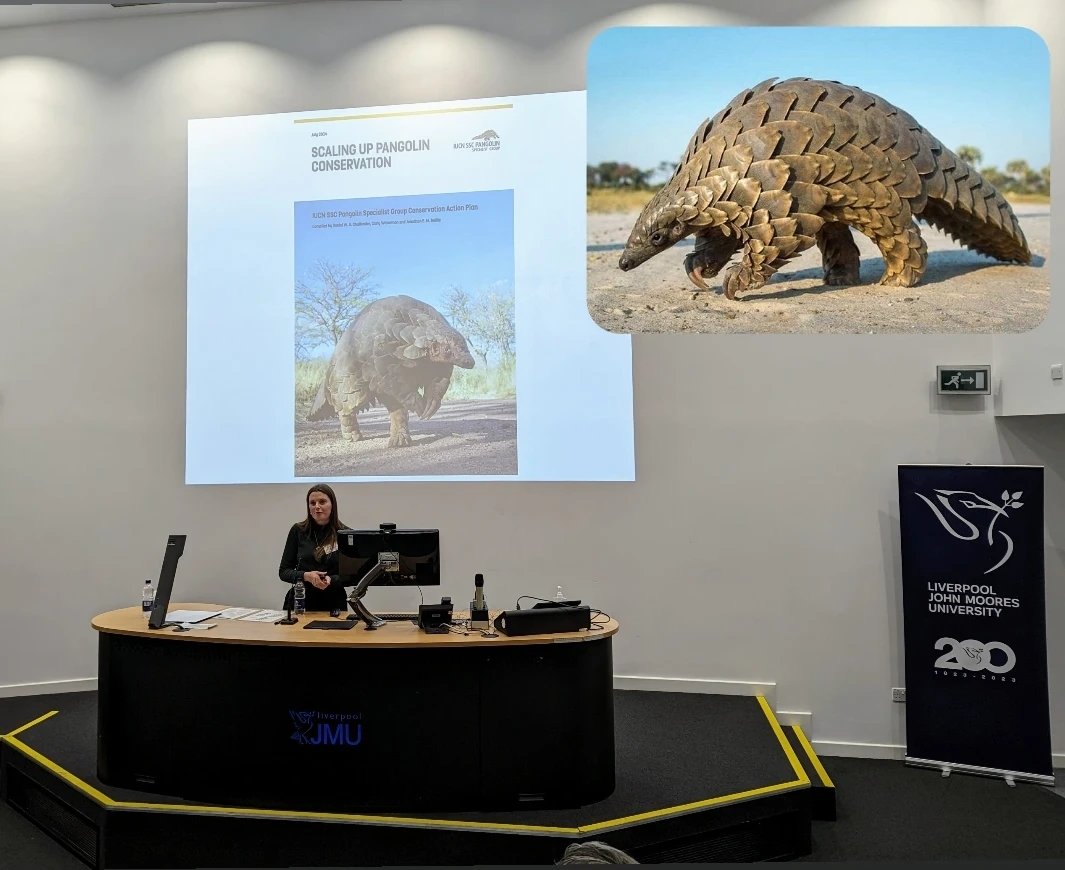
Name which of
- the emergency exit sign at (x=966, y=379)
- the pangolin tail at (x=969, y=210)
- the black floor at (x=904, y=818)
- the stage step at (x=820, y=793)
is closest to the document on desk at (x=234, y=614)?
the black floor at (x=904, y=818)

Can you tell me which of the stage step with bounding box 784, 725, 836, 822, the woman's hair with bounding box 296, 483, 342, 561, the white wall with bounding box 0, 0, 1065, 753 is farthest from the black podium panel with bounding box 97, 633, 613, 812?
the white wall with bounding box 0, 0, 1065, 753

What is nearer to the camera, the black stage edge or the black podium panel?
the black stage edge

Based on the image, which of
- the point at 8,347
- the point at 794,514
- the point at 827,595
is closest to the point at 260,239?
the point at 8,347

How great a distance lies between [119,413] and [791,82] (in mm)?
5785

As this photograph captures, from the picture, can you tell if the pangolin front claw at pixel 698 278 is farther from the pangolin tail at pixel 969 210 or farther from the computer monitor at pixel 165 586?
the computer monitor at pixel 165 586

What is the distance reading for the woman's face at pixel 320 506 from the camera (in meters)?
4.48

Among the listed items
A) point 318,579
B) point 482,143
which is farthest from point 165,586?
point 482,143

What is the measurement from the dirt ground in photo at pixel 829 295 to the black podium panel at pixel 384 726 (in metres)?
2.96

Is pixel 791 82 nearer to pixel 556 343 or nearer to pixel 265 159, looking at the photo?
pixel 556 343

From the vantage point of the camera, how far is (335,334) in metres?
5.30

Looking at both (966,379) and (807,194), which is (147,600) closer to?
(807,194)

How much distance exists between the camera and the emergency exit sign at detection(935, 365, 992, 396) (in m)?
4.86

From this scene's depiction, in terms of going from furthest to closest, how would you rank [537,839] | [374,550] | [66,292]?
[66,292]
[374,550]
[537,839]

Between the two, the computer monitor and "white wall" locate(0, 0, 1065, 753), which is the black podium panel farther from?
"white wall" locate(0, 0, 1065, 753)
